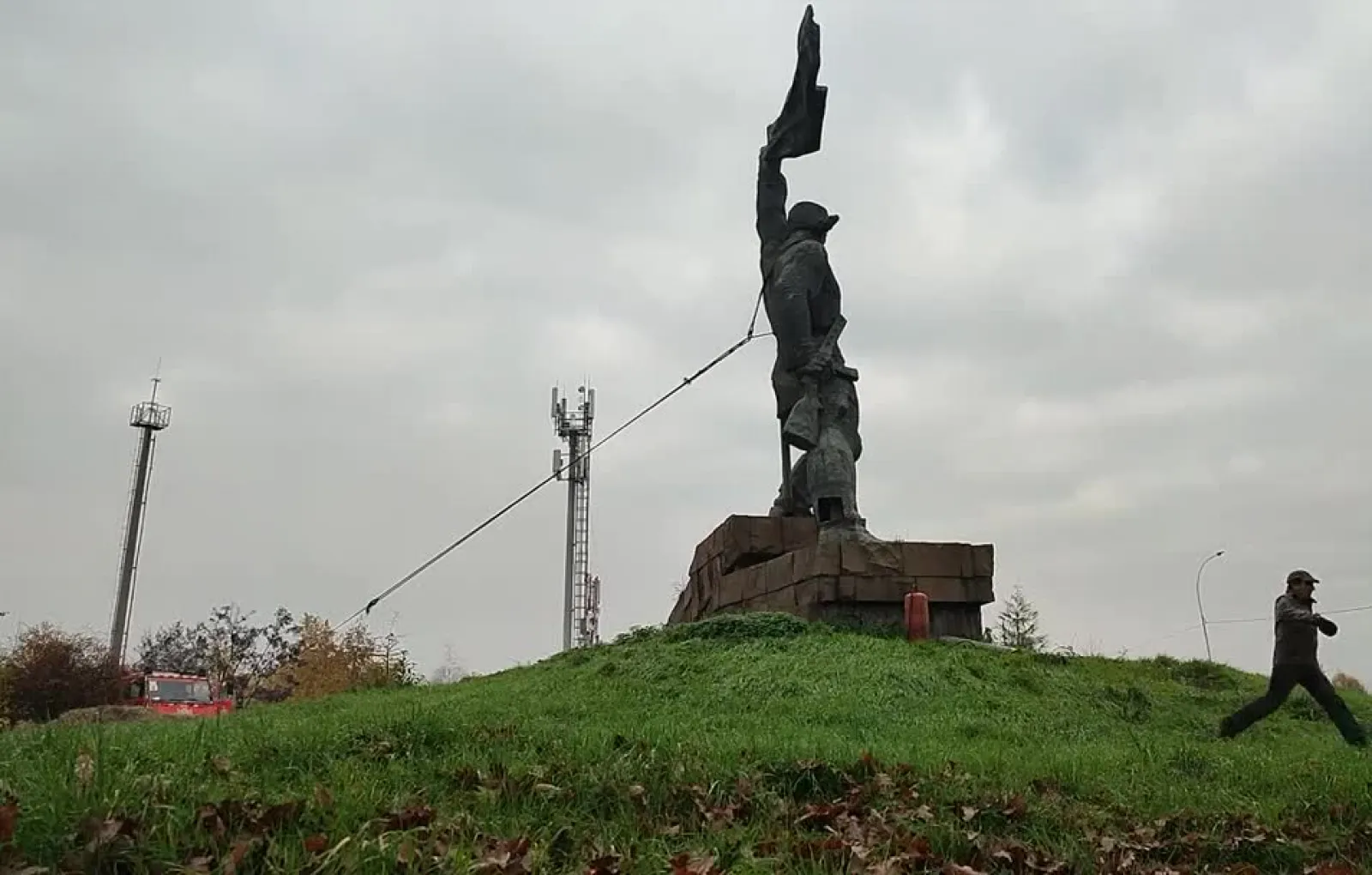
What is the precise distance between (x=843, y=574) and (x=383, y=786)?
23.6 ft

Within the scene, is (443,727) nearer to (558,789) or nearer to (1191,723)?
(558,789)

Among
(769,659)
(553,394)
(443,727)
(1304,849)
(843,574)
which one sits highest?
(553,394)

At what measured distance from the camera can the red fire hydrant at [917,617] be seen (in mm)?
10891

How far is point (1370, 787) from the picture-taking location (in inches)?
235

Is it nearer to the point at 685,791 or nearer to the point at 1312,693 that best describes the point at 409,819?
the point at 685,791

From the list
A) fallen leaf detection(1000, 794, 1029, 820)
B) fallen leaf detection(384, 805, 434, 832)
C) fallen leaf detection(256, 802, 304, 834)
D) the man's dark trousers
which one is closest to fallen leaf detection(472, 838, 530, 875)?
fallen leaf detection(384, 805, 434, 832)

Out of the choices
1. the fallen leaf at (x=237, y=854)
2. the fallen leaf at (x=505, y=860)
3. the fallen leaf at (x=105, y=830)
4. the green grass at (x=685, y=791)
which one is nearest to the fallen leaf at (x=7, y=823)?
the green grass at (x=685, y=791)

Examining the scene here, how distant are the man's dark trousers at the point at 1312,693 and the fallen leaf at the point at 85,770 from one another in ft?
23.8

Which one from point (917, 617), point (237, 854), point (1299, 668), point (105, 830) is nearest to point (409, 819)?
point (237, 854)

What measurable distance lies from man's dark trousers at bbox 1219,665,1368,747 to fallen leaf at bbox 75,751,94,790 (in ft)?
23.8

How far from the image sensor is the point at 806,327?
12.8 m

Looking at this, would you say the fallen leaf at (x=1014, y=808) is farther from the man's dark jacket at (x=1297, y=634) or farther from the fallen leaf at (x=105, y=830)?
the man's dark jacket at (x=1297, y=634)

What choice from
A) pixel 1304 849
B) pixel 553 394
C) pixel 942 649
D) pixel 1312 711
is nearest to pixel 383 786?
pixel 1304 849

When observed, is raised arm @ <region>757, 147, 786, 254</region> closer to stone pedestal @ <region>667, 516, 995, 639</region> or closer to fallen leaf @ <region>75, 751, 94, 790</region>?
stone pedestal @ <region>667, 516, 995, 639</region>
